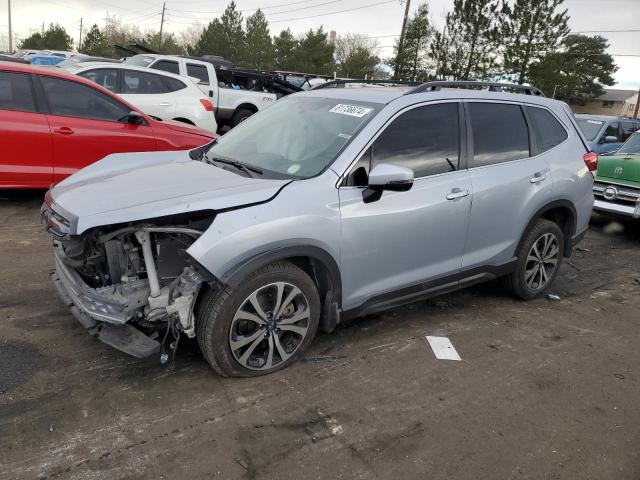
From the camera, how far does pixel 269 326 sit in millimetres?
3273

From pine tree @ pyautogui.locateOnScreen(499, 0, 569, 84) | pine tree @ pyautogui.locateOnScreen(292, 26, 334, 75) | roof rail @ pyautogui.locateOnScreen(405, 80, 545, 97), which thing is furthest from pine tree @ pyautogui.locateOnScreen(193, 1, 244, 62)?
roof rail @ pyautogui.locateOnScreen(405, 80, 545, 97)

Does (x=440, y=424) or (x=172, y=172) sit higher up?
(x=172, y=172)

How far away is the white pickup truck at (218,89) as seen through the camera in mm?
12352

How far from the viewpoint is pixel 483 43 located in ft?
98.4

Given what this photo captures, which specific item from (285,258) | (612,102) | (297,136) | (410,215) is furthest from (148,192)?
(612,102)

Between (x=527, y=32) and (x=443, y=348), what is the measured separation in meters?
29.0

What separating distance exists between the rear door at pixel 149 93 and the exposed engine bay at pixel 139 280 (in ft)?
22.7

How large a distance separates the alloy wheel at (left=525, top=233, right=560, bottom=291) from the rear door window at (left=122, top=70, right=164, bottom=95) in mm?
7403

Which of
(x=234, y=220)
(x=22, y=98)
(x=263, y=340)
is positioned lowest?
(x=263, y=340)

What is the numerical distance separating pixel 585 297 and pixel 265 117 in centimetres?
356

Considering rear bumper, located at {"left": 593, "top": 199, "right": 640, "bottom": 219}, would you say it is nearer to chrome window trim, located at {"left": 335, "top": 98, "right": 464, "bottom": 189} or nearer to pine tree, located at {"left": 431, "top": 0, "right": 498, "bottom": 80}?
chrome window trim, located at {"left": 335, "top": 98, "right": 464, "bottom": 189}

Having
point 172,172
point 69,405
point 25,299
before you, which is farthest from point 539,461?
point 25,299

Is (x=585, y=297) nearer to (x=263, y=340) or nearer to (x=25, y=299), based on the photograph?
(x=263, y=340)

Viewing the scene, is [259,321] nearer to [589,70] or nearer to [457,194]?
[457,194]
